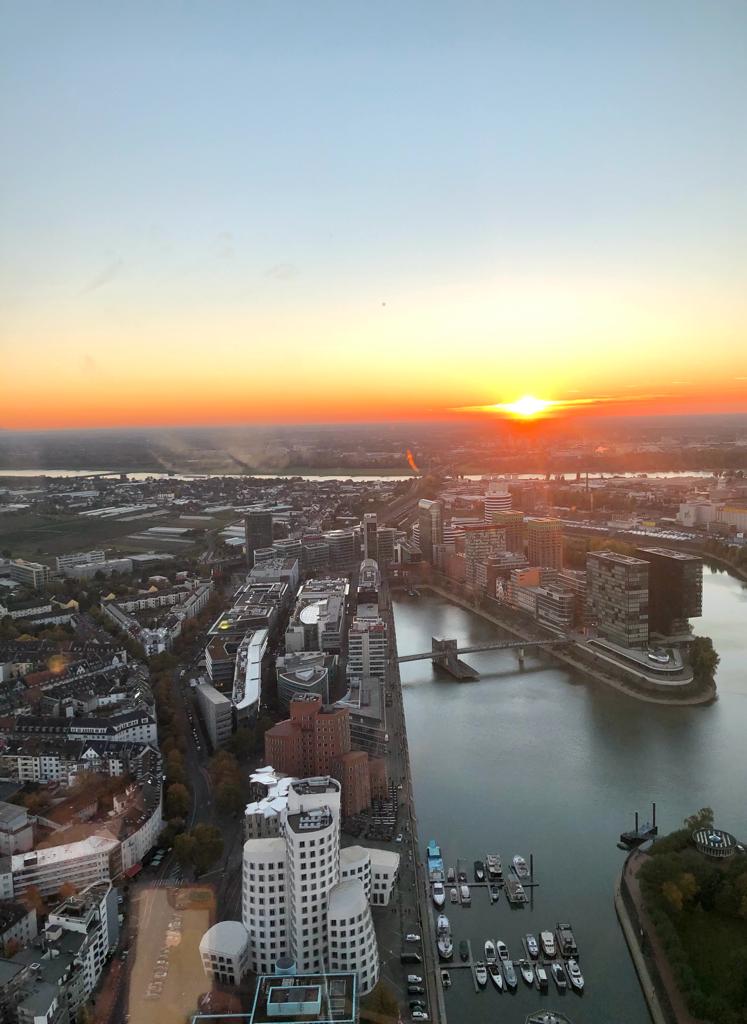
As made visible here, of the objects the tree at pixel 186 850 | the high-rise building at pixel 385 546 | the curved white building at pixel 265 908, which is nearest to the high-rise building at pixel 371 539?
the high-rise building at pixel 385 546

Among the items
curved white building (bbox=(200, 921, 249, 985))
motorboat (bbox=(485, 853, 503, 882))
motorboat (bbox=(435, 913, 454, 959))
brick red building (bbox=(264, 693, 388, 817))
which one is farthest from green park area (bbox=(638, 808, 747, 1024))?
curved white building (bbox=(200, 921, 249, 985))

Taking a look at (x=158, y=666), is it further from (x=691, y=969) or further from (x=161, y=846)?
(x=691, y=969)

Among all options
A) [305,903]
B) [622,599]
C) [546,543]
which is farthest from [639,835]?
[546,543]

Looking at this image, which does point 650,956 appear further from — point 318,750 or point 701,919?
point 318,750

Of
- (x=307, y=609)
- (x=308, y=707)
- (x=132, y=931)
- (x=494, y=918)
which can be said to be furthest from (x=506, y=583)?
(x=132, y=931)

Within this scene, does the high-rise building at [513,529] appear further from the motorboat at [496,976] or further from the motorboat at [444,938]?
the motorboat at [496,976]

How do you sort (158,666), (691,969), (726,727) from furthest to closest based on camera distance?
1. (158,666)
2. (726,727)
3. (691,969)
